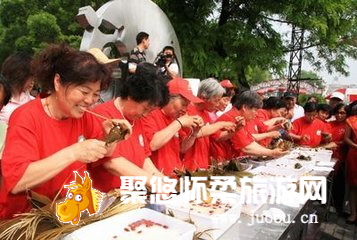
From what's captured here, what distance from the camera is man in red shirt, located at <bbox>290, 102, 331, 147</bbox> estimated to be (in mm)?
5930

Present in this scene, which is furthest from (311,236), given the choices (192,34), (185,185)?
(192,34)

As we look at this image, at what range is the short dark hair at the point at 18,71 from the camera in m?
2.94

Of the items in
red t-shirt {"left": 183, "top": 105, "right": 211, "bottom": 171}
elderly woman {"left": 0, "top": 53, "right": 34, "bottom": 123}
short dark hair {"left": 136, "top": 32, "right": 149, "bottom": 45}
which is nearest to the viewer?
elderly woman {"left": 0, "top": 53, "right": 34, "bottom": 123}

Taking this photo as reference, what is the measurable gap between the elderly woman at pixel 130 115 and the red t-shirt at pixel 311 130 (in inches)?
A: 164

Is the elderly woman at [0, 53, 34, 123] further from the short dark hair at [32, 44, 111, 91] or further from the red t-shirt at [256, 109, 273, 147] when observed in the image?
the red t-shirt at [256, 109, 273, 147]

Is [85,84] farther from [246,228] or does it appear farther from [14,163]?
[246,228]

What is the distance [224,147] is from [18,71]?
213cm

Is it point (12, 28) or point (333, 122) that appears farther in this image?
point (12, 28)

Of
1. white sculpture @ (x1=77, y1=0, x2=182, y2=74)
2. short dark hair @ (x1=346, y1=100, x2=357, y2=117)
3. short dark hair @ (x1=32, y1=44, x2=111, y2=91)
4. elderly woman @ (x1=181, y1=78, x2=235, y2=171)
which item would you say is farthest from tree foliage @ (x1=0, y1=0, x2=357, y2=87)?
short dark hair @ (x1=32, y1=44, x2=111, y2=91)

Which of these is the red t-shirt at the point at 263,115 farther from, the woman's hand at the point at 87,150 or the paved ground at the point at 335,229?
the woman's hand at the point at 87,150

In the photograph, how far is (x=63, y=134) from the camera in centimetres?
184

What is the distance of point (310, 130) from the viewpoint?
6016mm

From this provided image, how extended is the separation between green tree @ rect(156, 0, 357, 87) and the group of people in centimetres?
475

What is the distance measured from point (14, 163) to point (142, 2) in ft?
16.2
